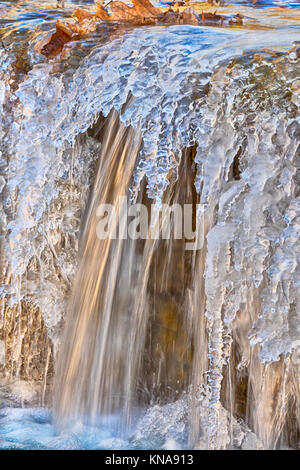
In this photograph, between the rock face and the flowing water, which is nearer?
the flowing water

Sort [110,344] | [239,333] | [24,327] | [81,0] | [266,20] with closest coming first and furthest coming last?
[239,333], [110,344], [24,327], [266,20], [81,0]

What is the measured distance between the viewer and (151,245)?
300 centimetres

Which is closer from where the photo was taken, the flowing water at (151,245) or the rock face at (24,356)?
the flowing water at (151,245)

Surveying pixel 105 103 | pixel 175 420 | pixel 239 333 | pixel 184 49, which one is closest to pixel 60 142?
pixel 105 103

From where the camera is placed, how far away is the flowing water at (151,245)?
2709 mm

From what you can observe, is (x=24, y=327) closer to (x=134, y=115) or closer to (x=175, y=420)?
(x=175, y=420)

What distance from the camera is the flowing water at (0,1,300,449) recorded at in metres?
2.71

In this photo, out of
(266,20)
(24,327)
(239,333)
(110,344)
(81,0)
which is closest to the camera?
(239,333)

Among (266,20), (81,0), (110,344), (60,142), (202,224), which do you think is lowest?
(110,344)

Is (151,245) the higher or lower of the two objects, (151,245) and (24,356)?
the higher

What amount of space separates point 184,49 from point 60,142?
0.79 metres

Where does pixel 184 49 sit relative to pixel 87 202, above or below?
above

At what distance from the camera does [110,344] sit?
120 inches

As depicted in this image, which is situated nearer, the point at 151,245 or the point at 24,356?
the point at 151,245
